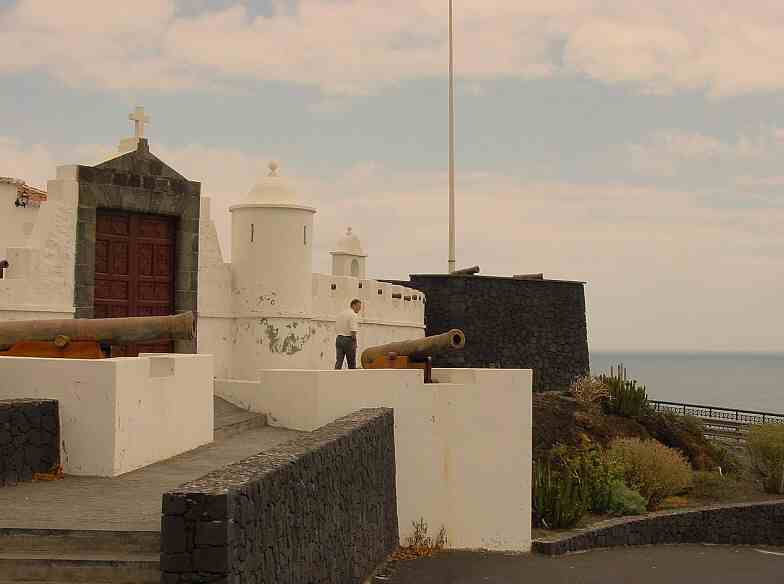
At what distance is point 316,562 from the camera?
26.1ft

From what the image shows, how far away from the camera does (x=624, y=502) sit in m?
19.0

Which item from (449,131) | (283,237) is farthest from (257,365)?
(449,131)

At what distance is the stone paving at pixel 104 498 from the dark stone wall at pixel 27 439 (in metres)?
0.17

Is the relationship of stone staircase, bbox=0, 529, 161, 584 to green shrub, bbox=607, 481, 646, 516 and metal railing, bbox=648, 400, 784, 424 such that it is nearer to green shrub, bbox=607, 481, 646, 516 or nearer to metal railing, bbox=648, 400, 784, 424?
green shrub, bbox=607, 481, 646, 516

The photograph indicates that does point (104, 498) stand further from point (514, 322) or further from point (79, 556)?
point (514, 322)

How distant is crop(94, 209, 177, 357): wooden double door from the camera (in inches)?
647

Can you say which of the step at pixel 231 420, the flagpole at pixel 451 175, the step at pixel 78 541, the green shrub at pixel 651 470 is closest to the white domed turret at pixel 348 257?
the flagpole at pixel 451 175

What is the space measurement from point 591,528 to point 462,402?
542 centimetres

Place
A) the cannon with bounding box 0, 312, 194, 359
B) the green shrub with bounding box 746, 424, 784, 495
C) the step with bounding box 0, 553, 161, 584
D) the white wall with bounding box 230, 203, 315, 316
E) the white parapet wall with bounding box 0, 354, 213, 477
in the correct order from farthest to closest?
1. the green shrub with bounding box 746, 424, 784, 495
2. the white wall with bounding box 230, 203, 315, 316
3. the cannon with bounding box 0, 312, 194, 359
4. the white parapet wall with bounding box 0, 354, 213, 477
5. the step with bounding box 0, 553, 161, 584

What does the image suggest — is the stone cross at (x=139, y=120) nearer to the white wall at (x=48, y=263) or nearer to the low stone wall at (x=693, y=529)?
the white wall at (x=48, y=263)

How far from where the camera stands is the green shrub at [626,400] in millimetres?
25875

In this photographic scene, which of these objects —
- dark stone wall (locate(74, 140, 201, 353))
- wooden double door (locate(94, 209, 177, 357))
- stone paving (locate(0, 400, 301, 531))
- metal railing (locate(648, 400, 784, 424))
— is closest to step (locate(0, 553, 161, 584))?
stone paving (locate(0, 400, 301, 531))

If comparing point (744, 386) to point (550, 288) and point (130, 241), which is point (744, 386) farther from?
point (130, 241)

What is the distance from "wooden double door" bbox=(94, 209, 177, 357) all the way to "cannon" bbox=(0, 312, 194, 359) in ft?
15.2
